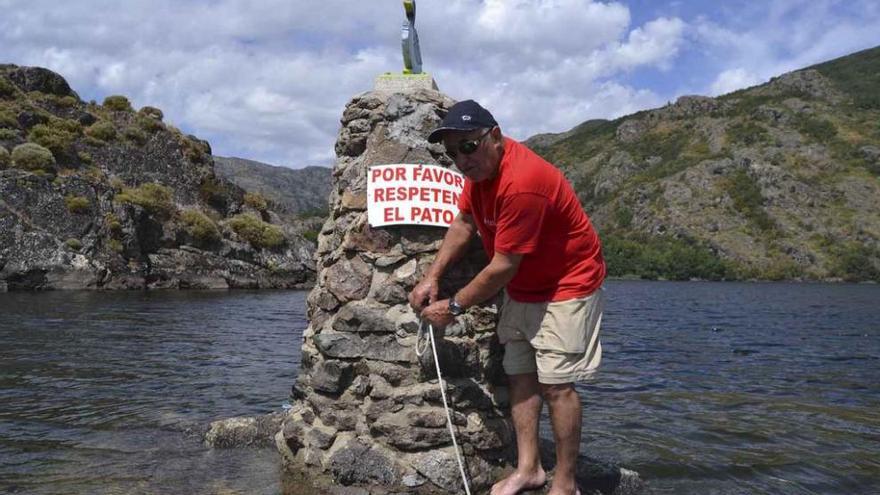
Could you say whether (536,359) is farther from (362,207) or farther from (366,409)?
(362,207)

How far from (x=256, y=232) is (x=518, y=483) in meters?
44.4

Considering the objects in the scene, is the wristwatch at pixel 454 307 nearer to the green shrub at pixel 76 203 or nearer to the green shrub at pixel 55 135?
the green shrub at pixel 76 203

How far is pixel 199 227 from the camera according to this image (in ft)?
138

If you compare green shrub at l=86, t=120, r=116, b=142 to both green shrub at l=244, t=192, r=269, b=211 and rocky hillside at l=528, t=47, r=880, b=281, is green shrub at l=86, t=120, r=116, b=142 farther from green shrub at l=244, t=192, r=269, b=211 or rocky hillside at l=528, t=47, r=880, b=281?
rocky hillside at l=528, t=47, r=880, b=281

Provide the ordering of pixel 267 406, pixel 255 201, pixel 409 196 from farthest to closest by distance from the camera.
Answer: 1. pixel 255 201
2. pixel 267 406
3. pixel 409 196

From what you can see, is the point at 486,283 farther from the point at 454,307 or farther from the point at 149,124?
the point at 149,124

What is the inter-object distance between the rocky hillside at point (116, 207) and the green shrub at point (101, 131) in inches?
2.7

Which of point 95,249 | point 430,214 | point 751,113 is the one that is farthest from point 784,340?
point 751,113

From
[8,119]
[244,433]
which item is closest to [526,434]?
[244,433]

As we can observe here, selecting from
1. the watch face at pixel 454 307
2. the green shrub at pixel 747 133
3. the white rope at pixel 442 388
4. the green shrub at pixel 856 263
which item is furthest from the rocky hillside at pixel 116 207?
the green shrub at pixel 747 133

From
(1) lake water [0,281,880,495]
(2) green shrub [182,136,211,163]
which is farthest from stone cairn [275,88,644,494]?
(2) green shrub [182,136,211,163]

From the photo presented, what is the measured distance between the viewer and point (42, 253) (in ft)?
112

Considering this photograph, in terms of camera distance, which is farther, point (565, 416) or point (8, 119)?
point (8, 119)

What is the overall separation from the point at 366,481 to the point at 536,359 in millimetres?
1643
